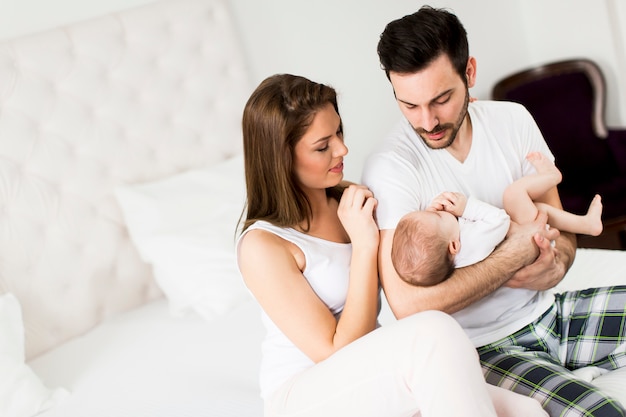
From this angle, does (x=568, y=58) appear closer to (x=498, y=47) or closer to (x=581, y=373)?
(x=498, y=47)

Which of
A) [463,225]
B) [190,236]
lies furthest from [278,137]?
[190,236]

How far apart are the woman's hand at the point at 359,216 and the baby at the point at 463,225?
68 millimetres

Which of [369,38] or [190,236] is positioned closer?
[190,236]

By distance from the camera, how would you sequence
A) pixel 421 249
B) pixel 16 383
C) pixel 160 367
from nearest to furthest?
pixel 421 249 → pixel 16 383 → pixel 160 367

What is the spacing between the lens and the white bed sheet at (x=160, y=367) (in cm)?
221

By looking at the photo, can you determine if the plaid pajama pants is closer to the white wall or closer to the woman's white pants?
the woman's white pants

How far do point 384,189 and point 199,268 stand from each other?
1.18 meters

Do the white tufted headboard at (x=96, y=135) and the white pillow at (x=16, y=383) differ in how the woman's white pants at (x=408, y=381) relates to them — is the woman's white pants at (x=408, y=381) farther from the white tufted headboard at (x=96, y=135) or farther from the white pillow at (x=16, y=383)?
the white tufted headboard at (x=96, y=135)

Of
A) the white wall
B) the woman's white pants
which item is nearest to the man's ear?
the woman's white pants

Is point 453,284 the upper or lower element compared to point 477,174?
lower

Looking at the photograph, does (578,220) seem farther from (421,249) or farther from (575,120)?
(575,120)

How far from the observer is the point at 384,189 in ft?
6.22

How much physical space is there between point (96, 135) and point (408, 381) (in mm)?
1934

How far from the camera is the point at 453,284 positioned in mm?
1814
